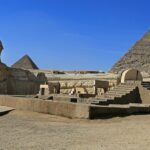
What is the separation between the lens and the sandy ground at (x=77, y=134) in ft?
24.8

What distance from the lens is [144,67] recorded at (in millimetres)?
75250

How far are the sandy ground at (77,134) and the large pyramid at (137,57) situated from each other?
220ft

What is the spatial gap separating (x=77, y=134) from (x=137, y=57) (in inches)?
2980

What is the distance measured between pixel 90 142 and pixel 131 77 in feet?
42.8

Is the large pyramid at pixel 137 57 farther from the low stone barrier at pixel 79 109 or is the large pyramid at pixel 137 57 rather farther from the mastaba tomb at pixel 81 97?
the low stone barrier at pixel 79 109

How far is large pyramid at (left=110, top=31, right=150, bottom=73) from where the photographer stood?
7978cm

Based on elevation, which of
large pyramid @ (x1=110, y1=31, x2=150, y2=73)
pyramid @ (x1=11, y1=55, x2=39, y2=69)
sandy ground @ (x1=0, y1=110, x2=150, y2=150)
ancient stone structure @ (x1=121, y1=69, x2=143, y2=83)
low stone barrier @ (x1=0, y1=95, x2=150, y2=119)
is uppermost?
large pyramid @ (x1=110, y1=31, x2=150, y2=73)

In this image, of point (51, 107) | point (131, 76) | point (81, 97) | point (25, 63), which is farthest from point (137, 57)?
point (51, 107)

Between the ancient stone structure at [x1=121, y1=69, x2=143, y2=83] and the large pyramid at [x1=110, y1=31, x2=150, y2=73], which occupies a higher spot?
the large pyramid at [x1=110, y1=31, x2=150, y2=73]

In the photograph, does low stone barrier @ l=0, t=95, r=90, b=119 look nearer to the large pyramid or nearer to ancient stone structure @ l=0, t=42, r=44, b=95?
ancient stone structure @ l=0, t=42, r=44, b=95

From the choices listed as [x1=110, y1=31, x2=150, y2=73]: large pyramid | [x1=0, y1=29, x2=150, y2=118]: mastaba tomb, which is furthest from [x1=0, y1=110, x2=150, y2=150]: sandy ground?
[x1=110, y1=31, x2=150, y2=73]: large pyramid

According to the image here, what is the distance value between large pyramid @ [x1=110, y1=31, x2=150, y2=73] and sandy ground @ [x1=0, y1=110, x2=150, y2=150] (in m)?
66.9

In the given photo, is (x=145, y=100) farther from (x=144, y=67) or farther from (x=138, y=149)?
(x=144, y=67)

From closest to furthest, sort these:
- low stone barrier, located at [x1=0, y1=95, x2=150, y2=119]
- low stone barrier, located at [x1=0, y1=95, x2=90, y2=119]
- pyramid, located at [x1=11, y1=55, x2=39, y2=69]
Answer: low stone barrier, located at [x1=0, y1=95, x2=150, y2=119] < low stone barrier, located at [x1=0, y1=95, x2=90, y2=119] < pyramid, located at [x1=11, y1=55, x2=39, y2=69]
